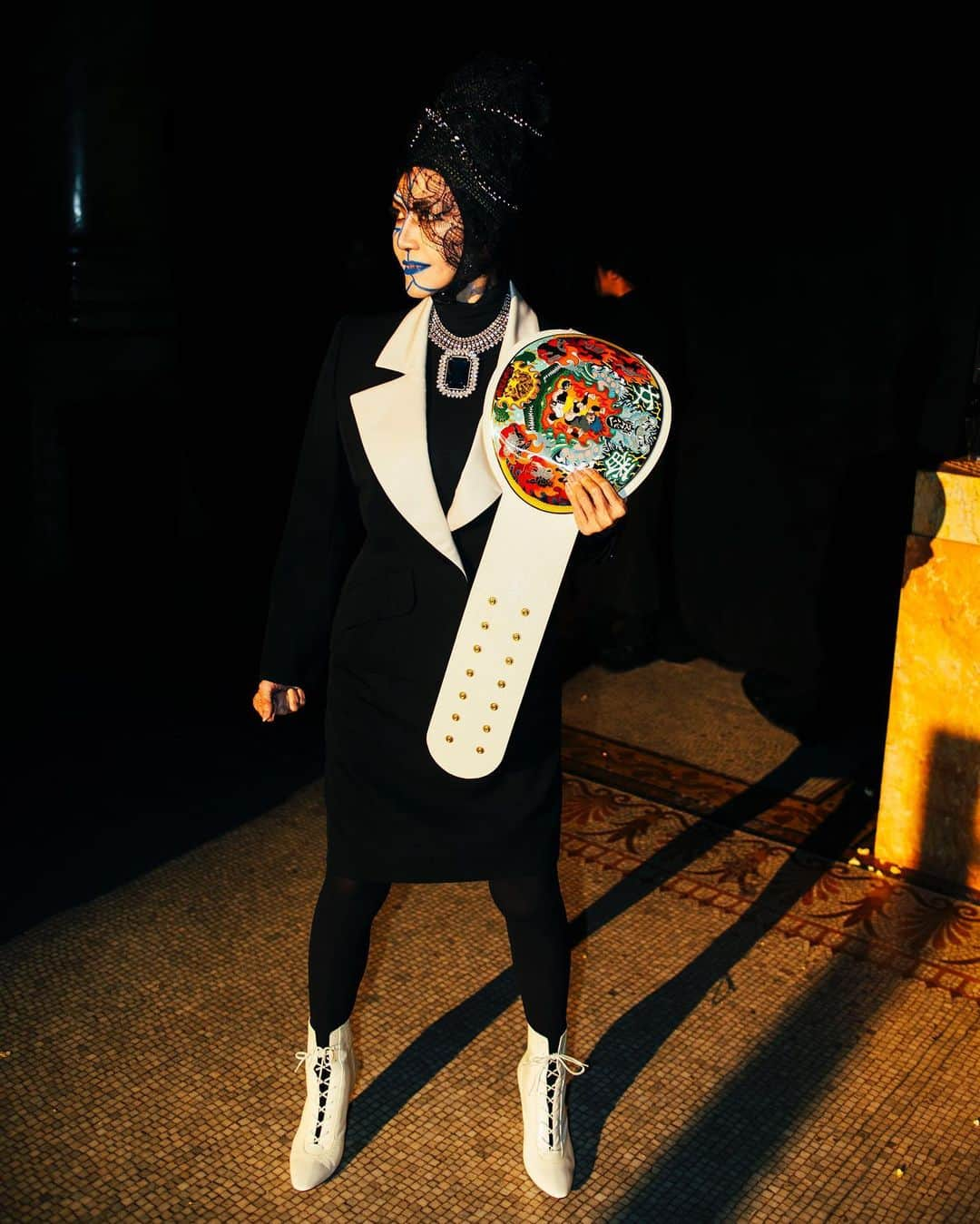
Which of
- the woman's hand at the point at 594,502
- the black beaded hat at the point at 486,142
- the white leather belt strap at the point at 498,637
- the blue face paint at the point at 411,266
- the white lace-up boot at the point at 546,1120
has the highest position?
the black beaded hat at the point at 486,142

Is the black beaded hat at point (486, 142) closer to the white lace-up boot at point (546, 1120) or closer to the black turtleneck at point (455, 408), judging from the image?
the black turtleneck at point (455, 408)

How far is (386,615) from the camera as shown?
Answer: 5.77 feet

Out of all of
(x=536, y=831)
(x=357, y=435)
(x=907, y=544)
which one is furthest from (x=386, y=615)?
(x=907, y=544)

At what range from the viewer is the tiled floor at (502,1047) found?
1.87 m

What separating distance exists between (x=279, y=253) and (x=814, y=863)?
3.02m

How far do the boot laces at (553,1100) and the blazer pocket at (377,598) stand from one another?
679 mm

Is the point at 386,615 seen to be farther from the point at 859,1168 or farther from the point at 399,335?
the point at 859,1168

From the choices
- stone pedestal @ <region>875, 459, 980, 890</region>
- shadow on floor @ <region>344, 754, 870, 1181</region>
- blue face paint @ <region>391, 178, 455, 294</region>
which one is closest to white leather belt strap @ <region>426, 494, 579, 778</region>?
blue face paint @ <region>391, 178, 455, 294</region>

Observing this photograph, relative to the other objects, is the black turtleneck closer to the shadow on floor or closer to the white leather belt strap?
the white leather belt strap

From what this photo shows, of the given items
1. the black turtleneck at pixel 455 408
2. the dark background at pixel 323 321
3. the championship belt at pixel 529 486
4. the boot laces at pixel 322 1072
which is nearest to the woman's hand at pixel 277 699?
the championship belt at pixel 529 486

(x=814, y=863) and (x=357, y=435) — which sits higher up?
(x=357, y=435)

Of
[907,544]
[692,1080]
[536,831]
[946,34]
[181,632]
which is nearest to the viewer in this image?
[536,831]

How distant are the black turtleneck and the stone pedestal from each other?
4.06 ft

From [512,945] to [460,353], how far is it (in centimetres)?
81
